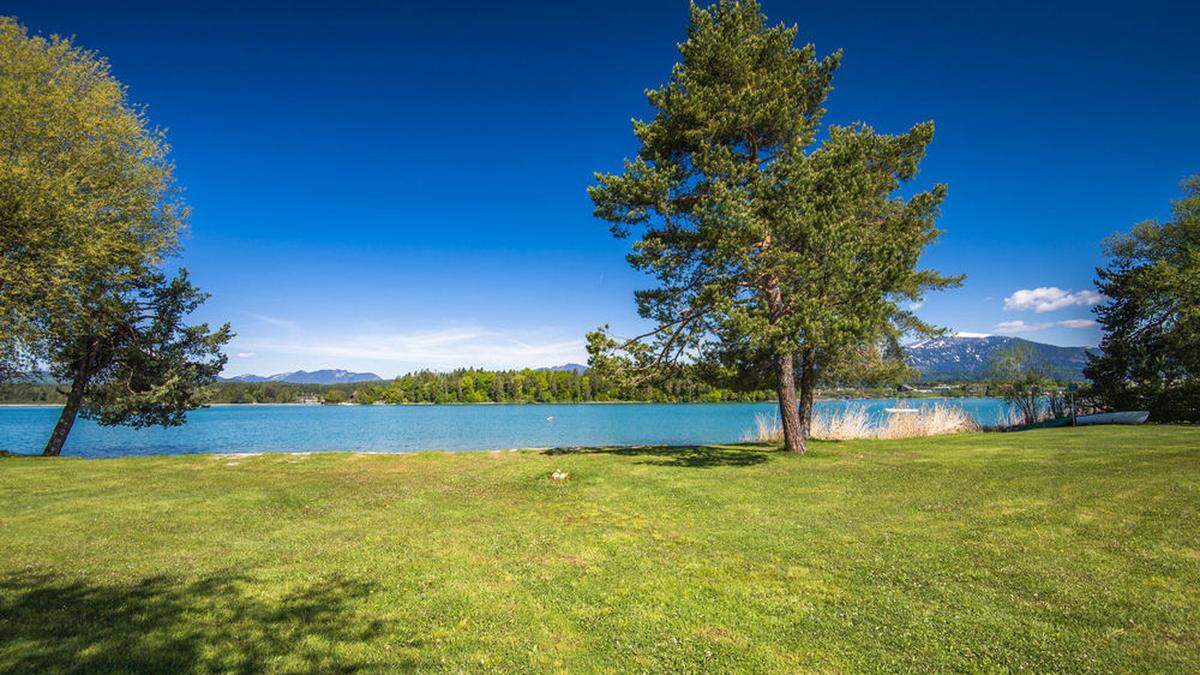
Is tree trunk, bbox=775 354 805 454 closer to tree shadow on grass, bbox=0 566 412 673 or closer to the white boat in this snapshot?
tree shadow on grass, bbox=0 566 412 673

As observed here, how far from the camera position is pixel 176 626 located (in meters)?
5.03

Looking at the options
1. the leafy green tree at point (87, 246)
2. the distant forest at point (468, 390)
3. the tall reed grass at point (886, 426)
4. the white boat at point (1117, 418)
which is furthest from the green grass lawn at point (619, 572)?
the distant forest at point (468, 390)

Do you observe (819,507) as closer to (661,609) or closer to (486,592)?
(661,609)

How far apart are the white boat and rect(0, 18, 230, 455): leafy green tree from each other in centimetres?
4058

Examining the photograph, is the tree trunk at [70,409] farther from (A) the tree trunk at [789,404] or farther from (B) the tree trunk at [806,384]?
(B) the tree trunk at [806,384]

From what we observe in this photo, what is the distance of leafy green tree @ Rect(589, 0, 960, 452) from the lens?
13.3 metres

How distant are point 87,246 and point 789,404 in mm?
22212

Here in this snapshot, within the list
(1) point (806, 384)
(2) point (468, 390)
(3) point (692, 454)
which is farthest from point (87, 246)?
(2) point (468, 390)

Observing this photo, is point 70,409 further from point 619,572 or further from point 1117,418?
point 1117,418

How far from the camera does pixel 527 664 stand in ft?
14.7

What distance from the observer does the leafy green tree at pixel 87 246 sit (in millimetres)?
15430

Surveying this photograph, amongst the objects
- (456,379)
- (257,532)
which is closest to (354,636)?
(257,532)

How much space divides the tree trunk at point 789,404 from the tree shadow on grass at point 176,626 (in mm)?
13579

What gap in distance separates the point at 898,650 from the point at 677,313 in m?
12.2
